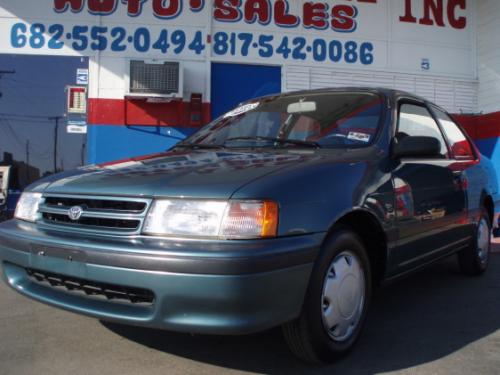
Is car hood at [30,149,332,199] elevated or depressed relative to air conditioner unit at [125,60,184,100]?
depressed

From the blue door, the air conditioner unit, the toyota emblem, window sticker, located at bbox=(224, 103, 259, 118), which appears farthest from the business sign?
the toyota emblem

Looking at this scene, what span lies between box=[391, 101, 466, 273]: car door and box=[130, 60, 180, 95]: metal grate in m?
4.67

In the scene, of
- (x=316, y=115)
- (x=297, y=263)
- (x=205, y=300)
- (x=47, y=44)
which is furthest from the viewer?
(x=47, y=44)

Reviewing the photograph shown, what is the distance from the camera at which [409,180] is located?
3102 mm

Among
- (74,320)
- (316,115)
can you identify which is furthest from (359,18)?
(74,320)

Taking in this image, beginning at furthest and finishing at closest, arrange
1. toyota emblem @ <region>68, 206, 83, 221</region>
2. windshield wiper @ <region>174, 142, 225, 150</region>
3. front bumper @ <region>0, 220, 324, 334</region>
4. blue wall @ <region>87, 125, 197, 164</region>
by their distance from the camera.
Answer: blue wall @ <region>87, 125, 197, 164</region> → windshield wiper @ <region>174, 142, 225, 150</region> → toyota emblem @ <region>68, 206, 83, 221</region> → front bumper @ <region>0, 220, 324, 334</region>

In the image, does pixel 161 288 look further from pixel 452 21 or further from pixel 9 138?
pixel 452 21

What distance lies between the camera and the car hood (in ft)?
7.38

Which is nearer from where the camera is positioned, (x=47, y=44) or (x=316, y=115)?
(x=316, y=115)

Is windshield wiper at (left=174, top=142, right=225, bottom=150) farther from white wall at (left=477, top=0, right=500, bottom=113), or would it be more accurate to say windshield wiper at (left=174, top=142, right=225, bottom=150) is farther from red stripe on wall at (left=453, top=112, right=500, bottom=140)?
white wall at (left=477, top=0, right=500, bottom=113)

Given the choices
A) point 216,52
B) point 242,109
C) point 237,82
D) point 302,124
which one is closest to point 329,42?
point 237,82

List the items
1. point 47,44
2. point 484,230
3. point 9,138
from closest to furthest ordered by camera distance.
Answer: point 484,230 → point 47,44 → point 9,138

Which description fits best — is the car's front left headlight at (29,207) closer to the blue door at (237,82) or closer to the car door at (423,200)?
the car door at (423,200)

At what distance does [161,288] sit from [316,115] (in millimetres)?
1736
